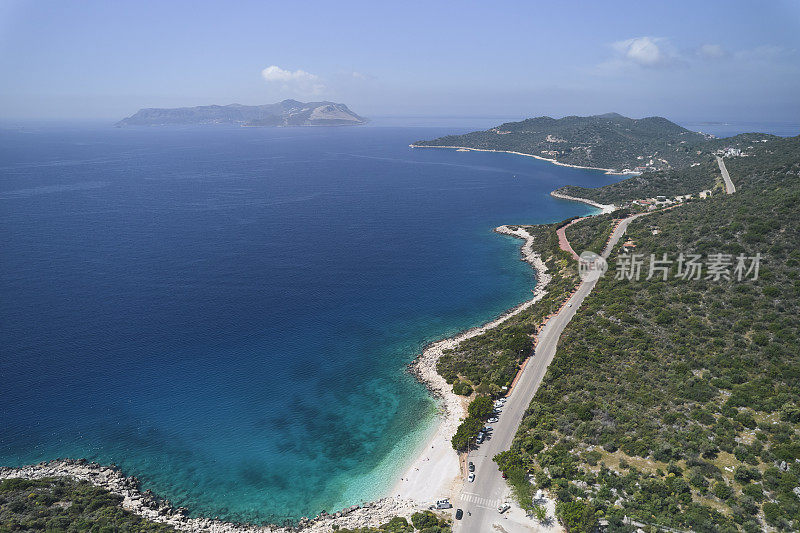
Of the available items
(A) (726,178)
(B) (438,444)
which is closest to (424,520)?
(B) (438,444)

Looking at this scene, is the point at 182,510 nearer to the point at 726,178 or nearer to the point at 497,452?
the point at 497,452

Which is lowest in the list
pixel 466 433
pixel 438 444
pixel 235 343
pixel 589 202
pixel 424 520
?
pixel 438 444

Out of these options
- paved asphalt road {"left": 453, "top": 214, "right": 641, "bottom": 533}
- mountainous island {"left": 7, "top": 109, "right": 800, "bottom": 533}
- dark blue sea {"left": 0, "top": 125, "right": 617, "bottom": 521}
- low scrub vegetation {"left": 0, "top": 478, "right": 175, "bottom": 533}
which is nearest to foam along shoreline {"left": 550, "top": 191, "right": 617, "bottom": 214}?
dark blue sea {"left": 0, "top": 125, "right": 617, "bottom": 521}

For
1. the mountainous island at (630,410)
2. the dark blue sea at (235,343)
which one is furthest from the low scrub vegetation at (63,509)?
the dark blue sea at (235,343)

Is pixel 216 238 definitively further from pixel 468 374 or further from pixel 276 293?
pixel 468 374

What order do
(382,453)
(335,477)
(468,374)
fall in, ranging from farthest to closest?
(468,374), (382,453), (335,477)

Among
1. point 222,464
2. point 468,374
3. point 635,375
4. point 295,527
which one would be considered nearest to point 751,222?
point 635,375

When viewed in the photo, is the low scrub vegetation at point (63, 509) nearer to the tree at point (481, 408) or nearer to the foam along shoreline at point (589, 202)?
the tree at point (481, 408)
